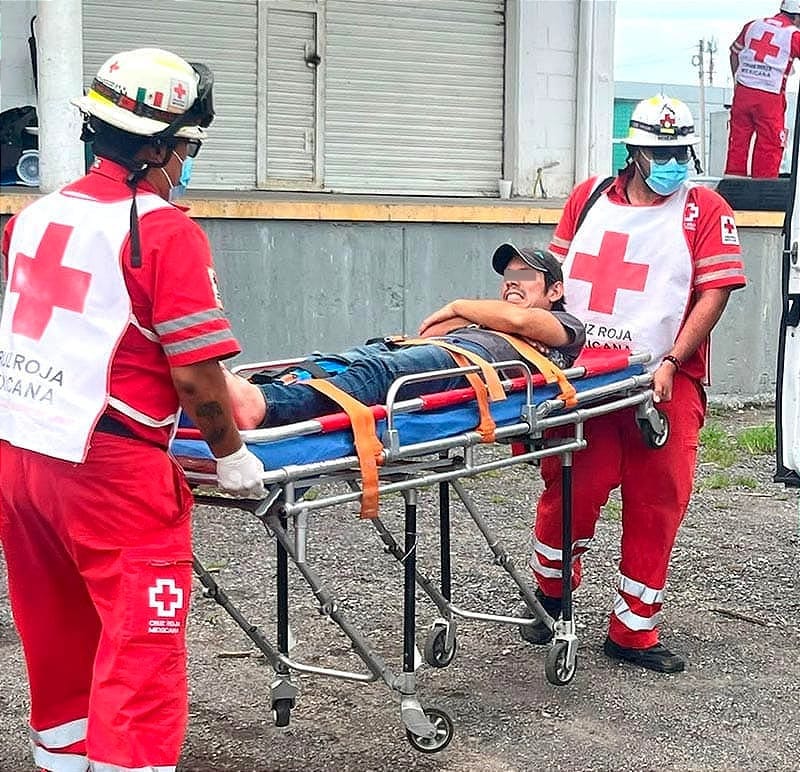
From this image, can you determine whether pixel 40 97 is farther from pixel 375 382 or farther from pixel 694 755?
pixel 694 755

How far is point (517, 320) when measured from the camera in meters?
4.52

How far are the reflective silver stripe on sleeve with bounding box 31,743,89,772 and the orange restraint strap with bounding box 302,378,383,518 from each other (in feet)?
3.20

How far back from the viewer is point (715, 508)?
755cm

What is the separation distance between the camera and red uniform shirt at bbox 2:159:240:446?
3.05 meters

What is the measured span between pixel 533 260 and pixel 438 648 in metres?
1.43

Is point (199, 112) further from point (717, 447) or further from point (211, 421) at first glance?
point (717, 447)

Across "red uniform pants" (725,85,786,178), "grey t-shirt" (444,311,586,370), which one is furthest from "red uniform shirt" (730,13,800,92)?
"grey t-shirt" (444,311,586,370)

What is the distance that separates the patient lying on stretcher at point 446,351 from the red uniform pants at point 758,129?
805 centimetres

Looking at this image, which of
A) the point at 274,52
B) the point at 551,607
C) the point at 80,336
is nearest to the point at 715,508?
the point at 551,607

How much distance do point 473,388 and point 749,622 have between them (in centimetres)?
213

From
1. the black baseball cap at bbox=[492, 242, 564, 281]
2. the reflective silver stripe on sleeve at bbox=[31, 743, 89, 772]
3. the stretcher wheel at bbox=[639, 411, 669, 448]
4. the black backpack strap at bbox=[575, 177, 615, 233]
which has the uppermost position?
the black backpack strap at bbox=[575, 177, 615, 233]

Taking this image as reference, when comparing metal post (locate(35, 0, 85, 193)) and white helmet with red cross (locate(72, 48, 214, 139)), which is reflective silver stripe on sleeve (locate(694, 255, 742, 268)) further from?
metal post (locate(35, 0, 85, 193))

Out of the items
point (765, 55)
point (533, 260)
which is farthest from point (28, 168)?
point (765, 55)

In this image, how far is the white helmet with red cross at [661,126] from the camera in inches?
192
